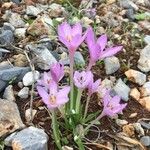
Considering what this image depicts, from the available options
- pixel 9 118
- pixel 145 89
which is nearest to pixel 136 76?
pixel 145 89

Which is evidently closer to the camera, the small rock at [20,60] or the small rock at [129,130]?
the small rock at [129,130]

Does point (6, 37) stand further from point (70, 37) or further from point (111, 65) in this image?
point (70, 37)

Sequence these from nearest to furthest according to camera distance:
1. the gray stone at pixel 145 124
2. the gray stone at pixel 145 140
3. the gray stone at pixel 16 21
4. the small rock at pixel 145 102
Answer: the gray stone at pixel 145 140, the gray stone at pixel 145 124, the small rock at pixel 145 102, the gray stone at pixel 16 21

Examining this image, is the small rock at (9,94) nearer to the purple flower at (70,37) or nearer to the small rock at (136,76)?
the purple flower at (70,37)

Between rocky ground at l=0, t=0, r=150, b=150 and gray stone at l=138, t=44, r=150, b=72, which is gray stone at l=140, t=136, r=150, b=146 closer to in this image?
rocky ground at l=0, t=0, r=150, b=150

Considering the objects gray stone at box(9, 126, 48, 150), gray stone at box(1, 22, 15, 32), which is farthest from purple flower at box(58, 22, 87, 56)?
gray stone at box(1, 22, 15, 32)

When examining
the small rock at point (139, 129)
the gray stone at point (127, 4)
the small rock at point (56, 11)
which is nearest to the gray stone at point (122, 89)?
the small rock at point (139, 129)

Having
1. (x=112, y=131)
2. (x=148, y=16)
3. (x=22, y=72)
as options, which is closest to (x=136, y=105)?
(x=112, y=131)
